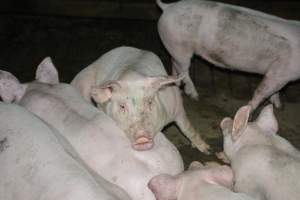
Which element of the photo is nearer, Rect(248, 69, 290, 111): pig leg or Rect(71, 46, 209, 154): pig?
Rect(71, 46, 209, 154): pig

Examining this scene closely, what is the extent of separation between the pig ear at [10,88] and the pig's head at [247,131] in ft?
5.38

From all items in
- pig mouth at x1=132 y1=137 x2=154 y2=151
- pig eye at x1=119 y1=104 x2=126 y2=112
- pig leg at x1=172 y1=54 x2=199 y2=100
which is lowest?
pig leg at x1=172 y1=54 x2=199 y2=100

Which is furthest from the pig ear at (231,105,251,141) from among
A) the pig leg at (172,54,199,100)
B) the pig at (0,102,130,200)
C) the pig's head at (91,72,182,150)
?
the pig leg at (172,54,199,100)

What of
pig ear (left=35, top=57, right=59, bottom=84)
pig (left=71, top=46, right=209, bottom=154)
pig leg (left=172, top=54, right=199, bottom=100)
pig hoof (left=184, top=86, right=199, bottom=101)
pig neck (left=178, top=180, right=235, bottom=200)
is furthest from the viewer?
pig hoof (left=184, top=86, right=199, bottom=101)

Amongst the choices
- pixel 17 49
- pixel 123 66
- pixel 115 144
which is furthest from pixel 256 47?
pixel 17 49

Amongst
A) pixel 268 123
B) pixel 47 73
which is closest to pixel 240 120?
pixel 268 123

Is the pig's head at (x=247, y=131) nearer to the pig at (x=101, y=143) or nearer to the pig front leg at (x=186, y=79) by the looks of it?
the pig at (x=101, y=143)

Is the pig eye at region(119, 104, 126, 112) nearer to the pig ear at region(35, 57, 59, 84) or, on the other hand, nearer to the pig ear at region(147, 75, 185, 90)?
the pig ear at region(147, 75, 185, 90)

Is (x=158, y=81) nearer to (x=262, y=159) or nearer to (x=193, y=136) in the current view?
(x=262, y=159)

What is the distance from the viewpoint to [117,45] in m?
6.12

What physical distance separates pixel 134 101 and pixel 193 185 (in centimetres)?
76

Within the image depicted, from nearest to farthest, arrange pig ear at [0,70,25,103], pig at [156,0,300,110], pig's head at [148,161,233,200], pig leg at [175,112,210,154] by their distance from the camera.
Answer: pig's head at [148,161,233,200] < pig ear at [0,70,25,103] < pig leg at [175,112,210,154] < pig at [156,0,300,110]

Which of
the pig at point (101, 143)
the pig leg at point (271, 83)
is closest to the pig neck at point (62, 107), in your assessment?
the pig at point (101, 143)

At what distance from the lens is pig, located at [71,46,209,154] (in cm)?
342
